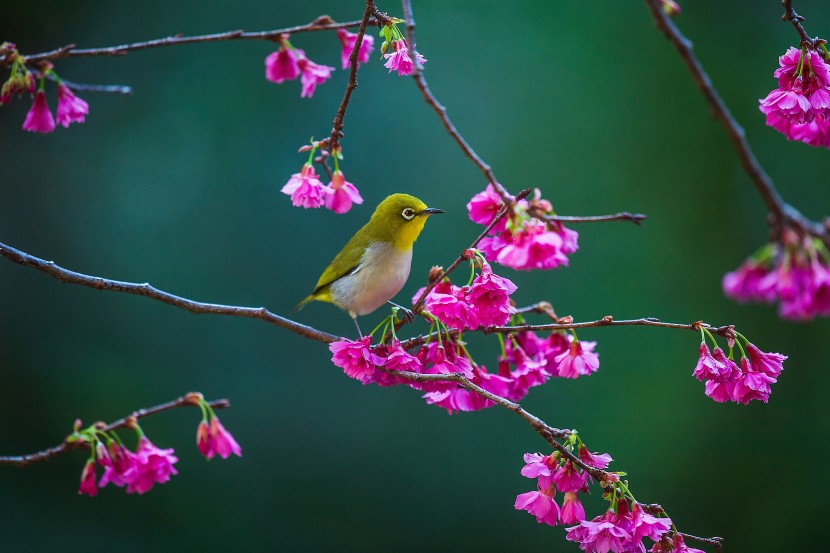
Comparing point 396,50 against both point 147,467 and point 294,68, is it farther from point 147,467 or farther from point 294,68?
point 147,467

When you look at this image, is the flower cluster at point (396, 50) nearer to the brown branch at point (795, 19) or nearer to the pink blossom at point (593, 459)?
the brown branch at point (795, 19)

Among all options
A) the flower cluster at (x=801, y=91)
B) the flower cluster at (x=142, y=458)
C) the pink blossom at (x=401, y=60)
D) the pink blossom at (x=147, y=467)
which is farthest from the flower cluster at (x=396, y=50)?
the pink blossom at (x=147, y=467)

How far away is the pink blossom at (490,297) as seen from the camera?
1.10 m

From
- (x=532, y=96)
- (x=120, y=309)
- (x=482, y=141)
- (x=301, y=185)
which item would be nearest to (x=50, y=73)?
(x=301, y=185)

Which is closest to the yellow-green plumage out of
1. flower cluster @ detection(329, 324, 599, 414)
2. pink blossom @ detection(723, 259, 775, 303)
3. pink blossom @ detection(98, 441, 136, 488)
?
flower cluster @ detection(329, 324, 599, 414)

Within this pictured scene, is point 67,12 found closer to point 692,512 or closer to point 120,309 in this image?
point 120,309

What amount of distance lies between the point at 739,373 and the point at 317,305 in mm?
2422

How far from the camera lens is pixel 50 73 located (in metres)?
1.42

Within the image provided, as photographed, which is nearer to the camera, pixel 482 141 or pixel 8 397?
pixel 8 397

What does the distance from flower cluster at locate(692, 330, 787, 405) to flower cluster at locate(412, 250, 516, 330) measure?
299 mm

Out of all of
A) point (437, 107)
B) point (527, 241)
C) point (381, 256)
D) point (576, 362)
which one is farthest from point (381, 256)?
point (437, 107)

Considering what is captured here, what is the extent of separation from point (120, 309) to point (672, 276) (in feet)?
9.21

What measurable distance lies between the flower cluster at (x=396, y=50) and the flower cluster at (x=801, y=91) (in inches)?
21.3

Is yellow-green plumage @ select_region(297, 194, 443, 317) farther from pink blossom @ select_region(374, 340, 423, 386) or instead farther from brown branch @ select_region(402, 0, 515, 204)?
brown branch @ select_region(402, 0, 515, 204)
